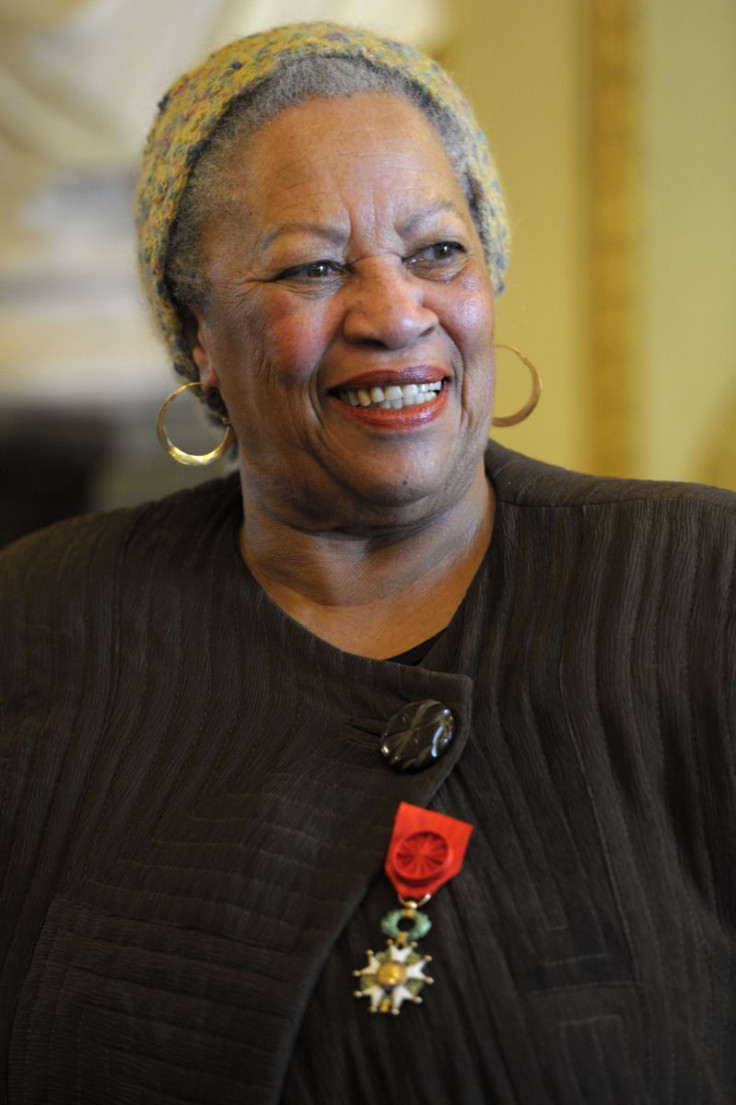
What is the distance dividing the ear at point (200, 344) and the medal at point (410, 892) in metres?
0.64

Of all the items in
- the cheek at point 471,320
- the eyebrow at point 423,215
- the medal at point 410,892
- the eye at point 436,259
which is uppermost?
the eyebrow at point 423,215

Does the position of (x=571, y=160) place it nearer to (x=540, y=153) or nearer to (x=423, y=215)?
(x=540, y=153)

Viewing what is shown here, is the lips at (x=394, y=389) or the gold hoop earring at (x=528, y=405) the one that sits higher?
the gold hoop earring at (x=528, y=405)

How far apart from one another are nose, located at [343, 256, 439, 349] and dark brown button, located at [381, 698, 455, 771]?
1.29 feet

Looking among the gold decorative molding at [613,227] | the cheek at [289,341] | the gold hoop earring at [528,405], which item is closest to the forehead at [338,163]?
the cheek at [289,341]

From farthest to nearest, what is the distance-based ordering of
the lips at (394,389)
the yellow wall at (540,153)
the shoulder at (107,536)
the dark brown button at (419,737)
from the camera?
the yellow wall at (540,153) → the shoulder at (107,536) → the lips at (394,389) → the dark brown button at (419,737)

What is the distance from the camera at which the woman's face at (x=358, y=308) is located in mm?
1495

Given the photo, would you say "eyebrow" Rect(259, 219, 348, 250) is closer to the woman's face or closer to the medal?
the woman's face

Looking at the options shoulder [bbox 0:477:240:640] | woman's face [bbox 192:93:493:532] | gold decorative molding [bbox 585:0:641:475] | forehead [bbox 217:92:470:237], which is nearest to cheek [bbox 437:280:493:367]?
woman's face [bbox 192:93:493:532]

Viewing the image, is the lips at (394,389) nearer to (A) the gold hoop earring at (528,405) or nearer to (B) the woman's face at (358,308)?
(B) the woman's face at (358,308)

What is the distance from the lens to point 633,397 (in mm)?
2602

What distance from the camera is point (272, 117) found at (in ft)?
5.08

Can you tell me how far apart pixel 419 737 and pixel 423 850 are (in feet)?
0.39

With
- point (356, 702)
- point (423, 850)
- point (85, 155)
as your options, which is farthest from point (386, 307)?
point (85, 155)
